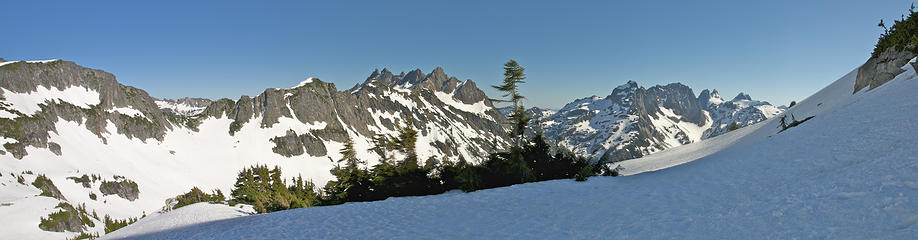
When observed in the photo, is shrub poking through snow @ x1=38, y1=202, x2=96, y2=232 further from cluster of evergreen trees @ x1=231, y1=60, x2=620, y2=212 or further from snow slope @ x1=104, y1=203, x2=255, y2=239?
snow slope @ x1=104, y1=203, x2=255, y2=239

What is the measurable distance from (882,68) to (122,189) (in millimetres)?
149912

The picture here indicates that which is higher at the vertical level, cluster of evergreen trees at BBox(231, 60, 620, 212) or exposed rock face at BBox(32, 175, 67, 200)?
exposed rock face at BBox(32, 175, 67, 200)

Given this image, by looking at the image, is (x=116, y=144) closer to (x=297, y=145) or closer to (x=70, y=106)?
(x=70, y=106)

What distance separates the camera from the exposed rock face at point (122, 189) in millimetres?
100062

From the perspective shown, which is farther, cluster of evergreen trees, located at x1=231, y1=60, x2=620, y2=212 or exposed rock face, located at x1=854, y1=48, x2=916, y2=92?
exposed rock face, located at x1=854, y1=48, x2=916, y2=92

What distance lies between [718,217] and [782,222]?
36.5 inches

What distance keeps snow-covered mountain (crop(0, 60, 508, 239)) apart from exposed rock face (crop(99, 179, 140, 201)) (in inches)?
8.8

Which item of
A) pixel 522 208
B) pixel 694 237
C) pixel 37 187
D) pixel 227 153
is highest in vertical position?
pixel 227 153

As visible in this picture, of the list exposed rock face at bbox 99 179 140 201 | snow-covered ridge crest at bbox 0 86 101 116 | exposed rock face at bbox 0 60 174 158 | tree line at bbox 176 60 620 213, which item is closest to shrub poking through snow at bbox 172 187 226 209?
tree line at bbox 176 60 620 213

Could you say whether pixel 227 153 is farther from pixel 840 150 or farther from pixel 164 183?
pixel 840 150

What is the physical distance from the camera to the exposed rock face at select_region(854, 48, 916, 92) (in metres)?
19.3

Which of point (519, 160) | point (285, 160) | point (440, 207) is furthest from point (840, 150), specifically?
point (285, 160)

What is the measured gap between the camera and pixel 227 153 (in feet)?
502

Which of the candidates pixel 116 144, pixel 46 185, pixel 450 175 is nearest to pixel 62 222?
pixel 46 185
